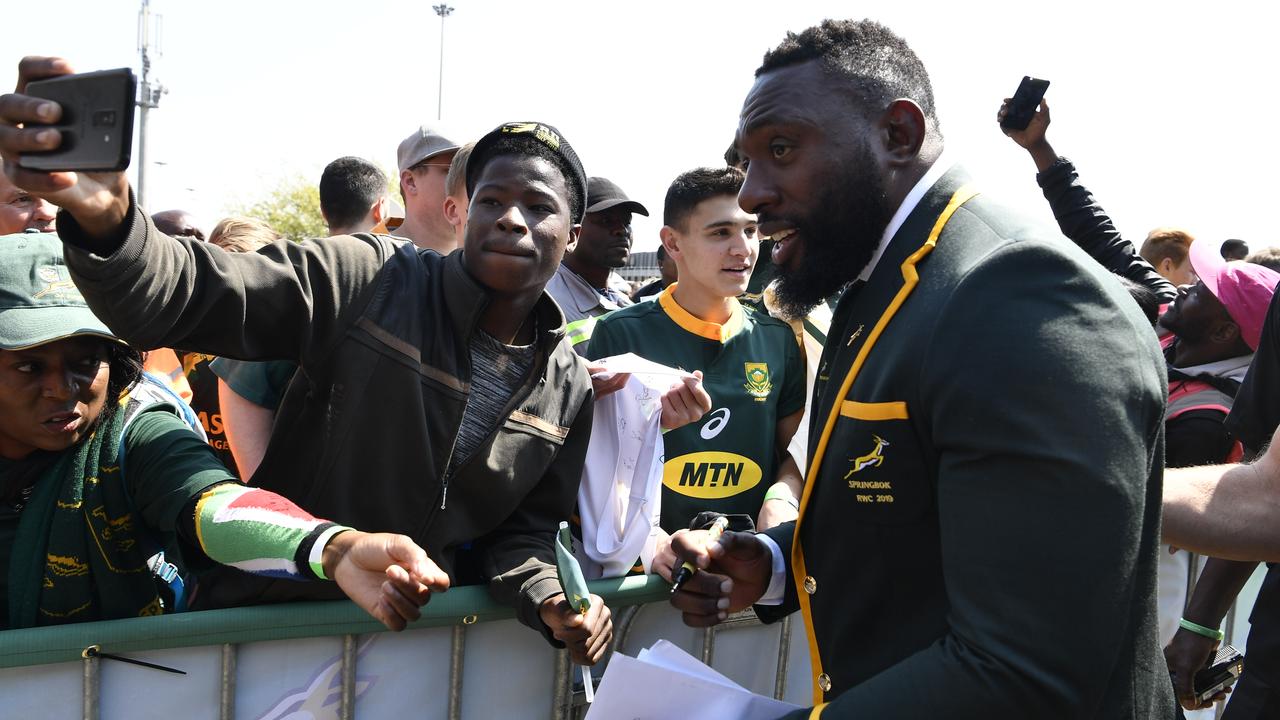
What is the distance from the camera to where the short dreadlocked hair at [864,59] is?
6.24 ft

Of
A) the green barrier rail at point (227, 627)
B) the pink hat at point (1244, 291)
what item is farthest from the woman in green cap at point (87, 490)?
the pink hat at point (1244, 291)

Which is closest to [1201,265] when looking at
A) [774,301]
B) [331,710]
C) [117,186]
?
[774,301]

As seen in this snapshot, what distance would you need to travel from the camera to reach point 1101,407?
4.63ft

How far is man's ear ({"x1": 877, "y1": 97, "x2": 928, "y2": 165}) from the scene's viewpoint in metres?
1.88

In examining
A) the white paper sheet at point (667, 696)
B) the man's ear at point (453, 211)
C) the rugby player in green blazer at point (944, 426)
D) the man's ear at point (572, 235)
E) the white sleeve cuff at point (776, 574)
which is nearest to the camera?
the rugby player in green blazer at point (944, 426)

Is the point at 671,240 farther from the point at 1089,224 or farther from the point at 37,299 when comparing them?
the point at 37,299

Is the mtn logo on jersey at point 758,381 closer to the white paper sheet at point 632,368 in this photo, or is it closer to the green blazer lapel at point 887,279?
the white paper sheet at point 632,368

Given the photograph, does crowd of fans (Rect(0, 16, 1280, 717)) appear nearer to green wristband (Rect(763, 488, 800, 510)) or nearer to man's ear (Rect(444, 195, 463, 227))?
green wristband (Rect(763, 488, 800, 510))

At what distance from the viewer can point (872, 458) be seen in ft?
5.52

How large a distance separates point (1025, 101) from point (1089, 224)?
27.4 inches

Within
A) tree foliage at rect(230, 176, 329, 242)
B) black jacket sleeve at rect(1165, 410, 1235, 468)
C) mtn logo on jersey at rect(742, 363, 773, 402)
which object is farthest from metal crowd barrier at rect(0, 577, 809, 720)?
tree foliage at rect(230, 176, 329, 242)

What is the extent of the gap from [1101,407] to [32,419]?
89.9 inches

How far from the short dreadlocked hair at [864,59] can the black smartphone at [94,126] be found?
4.02 feet

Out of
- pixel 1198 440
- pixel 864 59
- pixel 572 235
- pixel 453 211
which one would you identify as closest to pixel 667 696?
→ pixel 864 59
